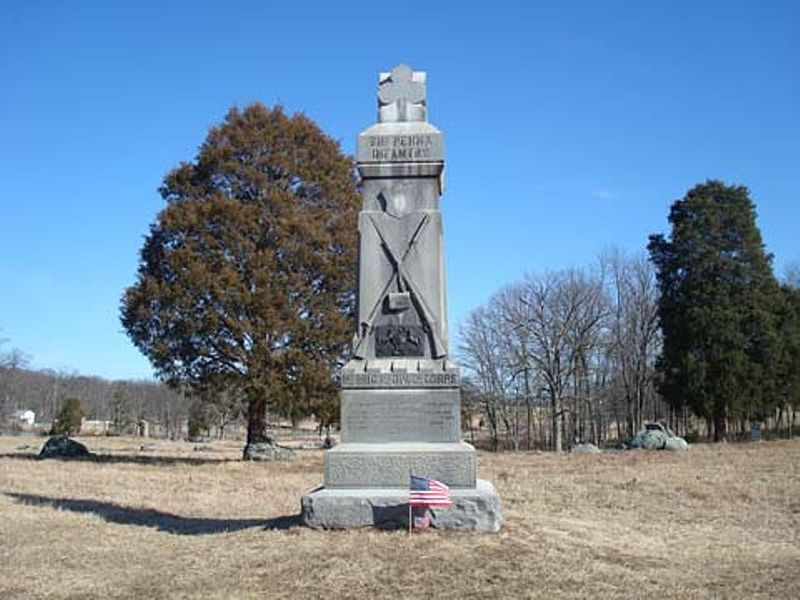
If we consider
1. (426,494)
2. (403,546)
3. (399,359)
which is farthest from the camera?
(399,359)

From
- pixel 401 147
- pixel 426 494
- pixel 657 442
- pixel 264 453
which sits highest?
pixel 401 147

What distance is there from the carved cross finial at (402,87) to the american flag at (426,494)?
5740 mm

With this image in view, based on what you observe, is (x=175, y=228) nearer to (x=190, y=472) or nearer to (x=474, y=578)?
(x=190, y=472)

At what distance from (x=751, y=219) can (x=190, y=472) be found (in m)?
32.4

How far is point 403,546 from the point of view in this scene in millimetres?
8727

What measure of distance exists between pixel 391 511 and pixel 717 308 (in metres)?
33.8

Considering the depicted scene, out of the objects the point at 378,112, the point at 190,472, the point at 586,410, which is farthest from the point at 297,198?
the point at 586,410

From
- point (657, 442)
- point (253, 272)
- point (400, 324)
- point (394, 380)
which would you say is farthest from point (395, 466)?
point (657, 442)

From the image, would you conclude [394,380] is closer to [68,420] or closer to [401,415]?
[401,415]

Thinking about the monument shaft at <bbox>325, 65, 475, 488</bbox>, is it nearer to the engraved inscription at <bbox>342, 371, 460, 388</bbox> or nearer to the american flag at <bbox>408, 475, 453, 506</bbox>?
the engraved inscription at <bbox>342, 371, 460, 388</bbox>

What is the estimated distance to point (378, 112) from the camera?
11773mm

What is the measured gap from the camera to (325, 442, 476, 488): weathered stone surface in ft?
33.2

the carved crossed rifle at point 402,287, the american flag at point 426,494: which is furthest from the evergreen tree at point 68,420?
the american flag at point 426,494

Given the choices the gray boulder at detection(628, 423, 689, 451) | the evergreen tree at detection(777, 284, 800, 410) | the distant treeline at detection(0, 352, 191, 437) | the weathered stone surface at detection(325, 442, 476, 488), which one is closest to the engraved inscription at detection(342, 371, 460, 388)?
the weathered stone surface at detection(325, 442, 476, 488)
